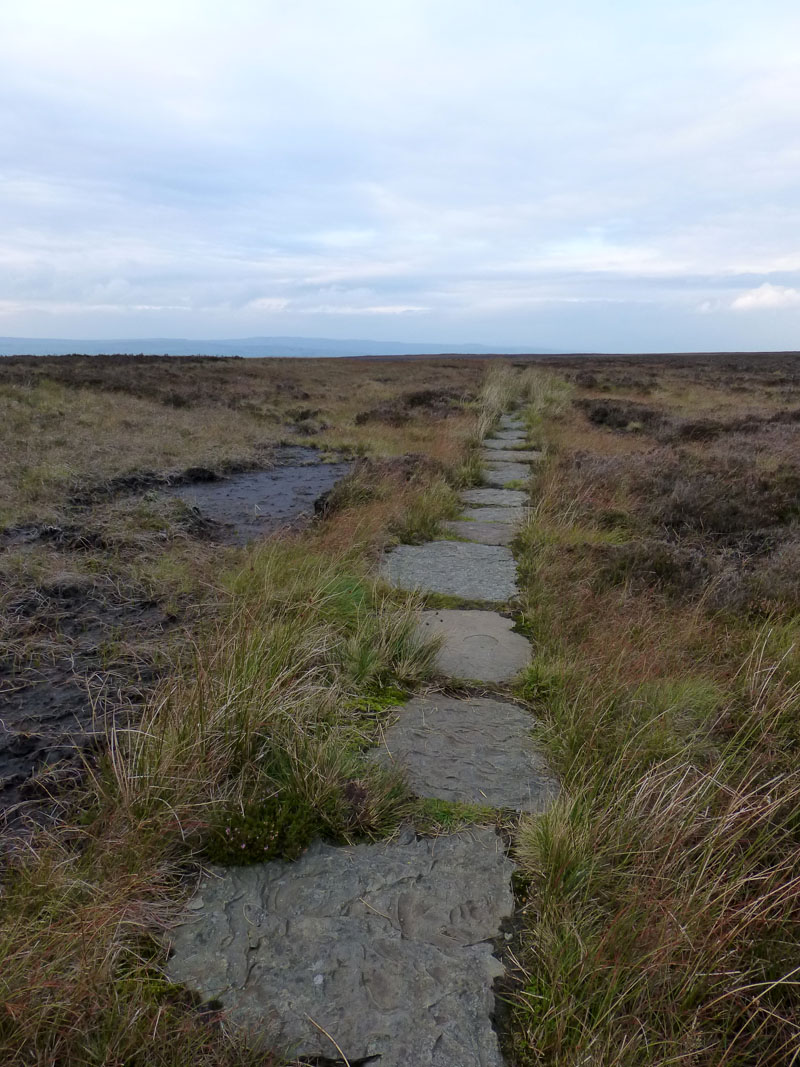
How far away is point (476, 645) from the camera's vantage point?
11.2ft

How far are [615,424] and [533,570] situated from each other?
10.9 meters

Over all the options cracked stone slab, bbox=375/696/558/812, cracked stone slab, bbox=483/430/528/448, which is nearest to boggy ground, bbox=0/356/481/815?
cracked stone slab, bbox=375/696/558/812

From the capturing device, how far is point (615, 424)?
47.6 ft

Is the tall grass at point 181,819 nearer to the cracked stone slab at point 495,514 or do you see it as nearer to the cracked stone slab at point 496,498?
the cracked stone slab at point 495,514

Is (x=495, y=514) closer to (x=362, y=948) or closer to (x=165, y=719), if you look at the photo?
(x=165, y=719)

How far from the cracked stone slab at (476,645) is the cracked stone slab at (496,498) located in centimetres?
313

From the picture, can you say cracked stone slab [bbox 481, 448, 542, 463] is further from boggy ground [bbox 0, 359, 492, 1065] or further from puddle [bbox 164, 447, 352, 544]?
boggy ground [bbox 0, 359, 492, 1065]

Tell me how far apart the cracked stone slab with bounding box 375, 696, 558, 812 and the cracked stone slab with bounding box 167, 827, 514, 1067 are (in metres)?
0.21

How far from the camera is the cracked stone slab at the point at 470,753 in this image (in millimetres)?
2236

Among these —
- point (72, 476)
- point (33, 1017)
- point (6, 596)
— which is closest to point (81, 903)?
point (33, 1017)

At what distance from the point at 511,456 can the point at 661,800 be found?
26.9 ft

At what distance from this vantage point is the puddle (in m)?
6.49

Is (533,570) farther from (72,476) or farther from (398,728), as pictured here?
(72,476)

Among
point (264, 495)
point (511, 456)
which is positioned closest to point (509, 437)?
point (511, 456)
